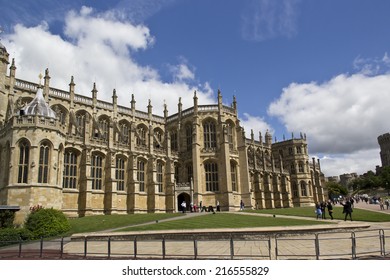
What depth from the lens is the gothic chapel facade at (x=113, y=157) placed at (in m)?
33.2

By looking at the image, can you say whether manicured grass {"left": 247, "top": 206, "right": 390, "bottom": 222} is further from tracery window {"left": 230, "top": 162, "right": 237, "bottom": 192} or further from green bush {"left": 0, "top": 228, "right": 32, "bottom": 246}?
green bush {"left": 0, "top": 228, "right": 32, "bottom": 246}

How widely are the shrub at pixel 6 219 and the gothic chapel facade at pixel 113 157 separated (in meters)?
2.03

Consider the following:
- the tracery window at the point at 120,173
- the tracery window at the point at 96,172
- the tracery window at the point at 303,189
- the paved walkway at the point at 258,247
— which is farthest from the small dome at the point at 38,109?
the tracery window at the point at 303,189

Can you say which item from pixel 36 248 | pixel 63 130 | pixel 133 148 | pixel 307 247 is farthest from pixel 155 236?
pixel 133 148

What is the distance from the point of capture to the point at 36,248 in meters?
16.7

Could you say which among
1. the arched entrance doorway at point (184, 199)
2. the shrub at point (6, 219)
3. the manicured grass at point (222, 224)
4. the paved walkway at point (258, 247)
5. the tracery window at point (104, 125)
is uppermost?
the tracery window at point (104, 125)

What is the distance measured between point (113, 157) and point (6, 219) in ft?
54.1

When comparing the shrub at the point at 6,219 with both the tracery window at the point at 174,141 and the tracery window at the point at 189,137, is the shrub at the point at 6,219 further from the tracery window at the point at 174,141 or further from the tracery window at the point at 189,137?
the tracery window at the point at 174,141

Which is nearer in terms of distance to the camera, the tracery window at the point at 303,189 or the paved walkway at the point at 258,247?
the paved walkway at the point at 258,247

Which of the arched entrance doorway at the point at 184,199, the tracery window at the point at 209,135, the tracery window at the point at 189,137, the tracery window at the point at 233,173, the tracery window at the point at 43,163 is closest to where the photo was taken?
the tracery window at the point at 43,163

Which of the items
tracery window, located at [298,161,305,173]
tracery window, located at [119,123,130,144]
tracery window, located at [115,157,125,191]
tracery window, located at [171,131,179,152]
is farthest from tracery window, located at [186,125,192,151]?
tracery window, located at [298,161,305,173]

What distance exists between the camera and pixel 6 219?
28109 millimetres

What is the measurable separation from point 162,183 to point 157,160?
3.45m

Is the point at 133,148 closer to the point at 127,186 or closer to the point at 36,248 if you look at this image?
the point at 127,186
